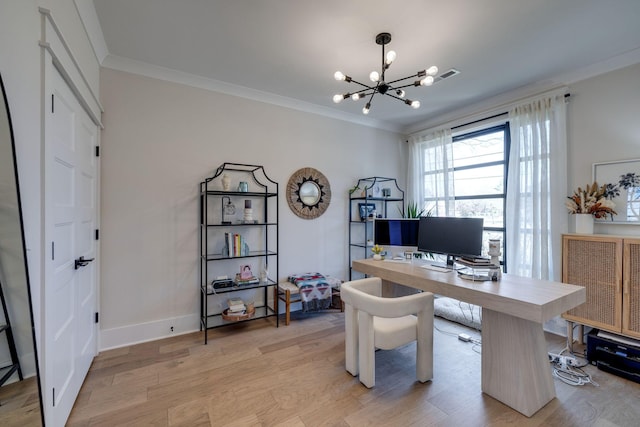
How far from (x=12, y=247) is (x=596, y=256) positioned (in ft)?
13.3

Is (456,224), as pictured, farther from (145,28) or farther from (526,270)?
(145,28)

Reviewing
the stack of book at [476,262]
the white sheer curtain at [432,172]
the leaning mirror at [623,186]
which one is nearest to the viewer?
the stack of book at [476,262]

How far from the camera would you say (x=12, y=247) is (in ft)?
3.69

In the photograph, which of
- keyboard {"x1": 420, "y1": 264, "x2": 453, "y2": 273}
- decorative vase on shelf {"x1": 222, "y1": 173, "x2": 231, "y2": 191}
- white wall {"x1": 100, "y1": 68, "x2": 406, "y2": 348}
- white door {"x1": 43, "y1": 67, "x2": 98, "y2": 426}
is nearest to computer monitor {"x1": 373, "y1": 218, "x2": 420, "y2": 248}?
keyboard {"x1": 420, "y1": 264, "x2": 453, "y2": 273}

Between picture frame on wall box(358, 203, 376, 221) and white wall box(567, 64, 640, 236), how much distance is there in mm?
2343

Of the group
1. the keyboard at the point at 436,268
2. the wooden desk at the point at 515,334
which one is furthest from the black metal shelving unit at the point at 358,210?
the wooden desk at the point at 515,334

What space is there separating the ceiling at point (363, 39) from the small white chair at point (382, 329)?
2.15m

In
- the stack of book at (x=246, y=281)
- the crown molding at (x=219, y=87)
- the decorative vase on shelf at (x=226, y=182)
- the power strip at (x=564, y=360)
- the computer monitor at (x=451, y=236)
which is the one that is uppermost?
the crown molding at (x=219, y=87)

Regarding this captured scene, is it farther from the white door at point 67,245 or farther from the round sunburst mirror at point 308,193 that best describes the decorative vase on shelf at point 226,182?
the white door at point 67,245

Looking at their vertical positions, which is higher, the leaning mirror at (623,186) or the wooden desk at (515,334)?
the leaning mirror at (623,186)

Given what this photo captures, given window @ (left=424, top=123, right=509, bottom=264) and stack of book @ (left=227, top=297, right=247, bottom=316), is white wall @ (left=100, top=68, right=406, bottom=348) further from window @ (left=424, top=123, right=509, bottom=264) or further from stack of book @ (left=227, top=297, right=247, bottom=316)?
window @ (left=424, top=123, right=509, bottom=264)

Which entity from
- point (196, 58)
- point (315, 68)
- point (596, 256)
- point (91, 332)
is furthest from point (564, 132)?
point (91, 332)

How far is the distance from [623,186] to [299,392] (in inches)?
137

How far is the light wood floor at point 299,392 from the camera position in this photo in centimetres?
175
